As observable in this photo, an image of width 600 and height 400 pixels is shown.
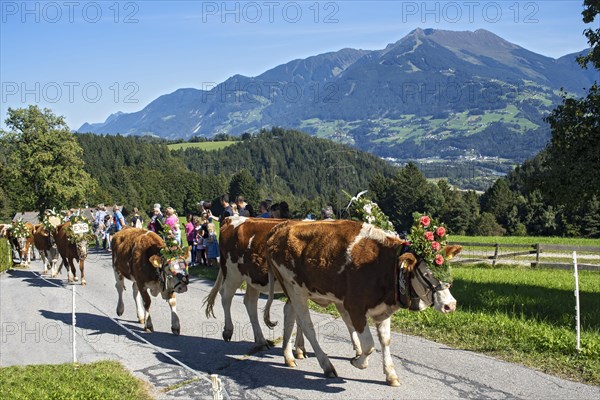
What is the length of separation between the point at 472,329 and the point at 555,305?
363 centimetres

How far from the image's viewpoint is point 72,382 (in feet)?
26.9

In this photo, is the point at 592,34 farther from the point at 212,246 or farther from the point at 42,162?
the point at 42,162

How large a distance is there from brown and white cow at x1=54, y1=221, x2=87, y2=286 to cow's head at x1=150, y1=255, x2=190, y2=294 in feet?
26.4

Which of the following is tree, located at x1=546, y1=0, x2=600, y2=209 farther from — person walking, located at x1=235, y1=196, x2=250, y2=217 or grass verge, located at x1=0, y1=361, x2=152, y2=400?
grass verge, located at x1=0, y1=361, x2=152, y2=400

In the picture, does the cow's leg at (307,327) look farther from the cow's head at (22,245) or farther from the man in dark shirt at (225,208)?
the cow's head at (22,245)

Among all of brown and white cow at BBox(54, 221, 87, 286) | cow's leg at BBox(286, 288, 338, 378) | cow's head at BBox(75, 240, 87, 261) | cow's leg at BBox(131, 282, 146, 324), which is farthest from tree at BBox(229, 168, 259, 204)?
cow's leg at BBox(286, 288, 338, 378)

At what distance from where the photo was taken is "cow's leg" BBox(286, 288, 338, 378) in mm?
8266

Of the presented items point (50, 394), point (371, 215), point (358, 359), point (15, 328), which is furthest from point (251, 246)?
point (15, 328)

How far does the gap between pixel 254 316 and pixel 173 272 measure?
199 centimetres

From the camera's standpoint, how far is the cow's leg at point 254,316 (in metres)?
9.79

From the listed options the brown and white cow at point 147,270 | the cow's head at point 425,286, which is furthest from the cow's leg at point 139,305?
the cow's head at point 425,286

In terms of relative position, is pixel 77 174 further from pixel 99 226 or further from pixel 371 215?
pixel 371 215

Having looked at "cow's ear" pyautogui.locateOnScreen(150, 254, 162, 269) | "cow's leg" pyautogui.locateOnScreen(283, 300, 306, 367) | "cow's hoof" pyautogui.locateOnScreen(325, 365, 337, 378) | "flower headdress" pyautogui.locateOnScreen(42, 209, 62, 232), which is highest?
"flower headdress" pyautogui.locateOnScreen(42, 209, 62, 232)

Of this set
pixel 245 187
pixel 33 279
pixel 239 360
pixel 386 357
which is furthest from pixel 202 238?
pixel 245 187
